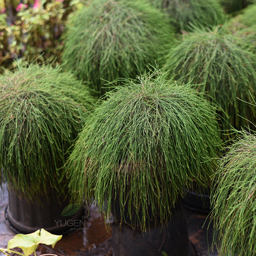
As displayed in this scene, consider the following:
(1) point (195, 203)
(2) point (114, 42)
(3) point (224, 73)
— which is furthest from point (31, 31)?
(1) point (195, 203)

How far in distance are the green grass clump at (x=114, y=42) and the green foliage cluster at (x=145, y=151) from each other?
481mm

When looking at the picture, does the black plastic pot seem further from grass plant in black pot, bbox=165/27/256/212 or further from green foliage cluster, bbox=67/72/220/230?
green foliage cluster, bbox=67/72/220/230

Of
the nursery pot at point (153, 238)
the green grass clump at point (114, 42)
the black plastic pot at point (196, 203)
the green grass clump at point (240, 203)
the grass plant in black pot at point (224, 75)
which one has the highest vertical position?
the green grass clump at point (114, 42)

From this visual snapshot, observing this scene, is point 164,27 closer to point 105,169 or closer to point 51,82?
point 51,82

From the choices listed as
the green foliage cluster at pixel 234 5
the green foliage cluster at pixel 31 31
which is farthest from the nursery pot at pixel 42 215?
the green foliage cluster at pixel 234 5

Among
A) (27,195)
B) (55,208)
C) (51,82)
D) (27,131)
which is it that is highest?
(51,82)

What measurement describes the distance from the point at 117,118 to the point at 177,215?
46 centimetres

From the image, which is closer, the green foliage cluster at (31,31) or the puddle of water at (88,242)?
the puddle of water at (88,242)

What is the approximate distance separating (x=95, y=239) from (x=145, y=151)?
671mm

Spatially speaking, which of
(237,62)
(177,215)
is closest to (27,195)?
(177,215)

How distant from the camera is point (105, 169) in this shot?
125cm

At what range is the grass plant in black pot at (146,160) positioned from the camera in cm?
124

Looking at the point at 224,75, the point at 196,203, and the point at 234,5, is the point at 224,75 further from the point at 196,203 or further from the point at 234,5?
the point at 234,5

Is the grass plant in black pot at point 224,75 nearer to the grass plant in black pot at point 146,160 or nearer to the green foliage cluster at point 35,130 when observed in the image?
the grass plant in black pot at point 146,160
